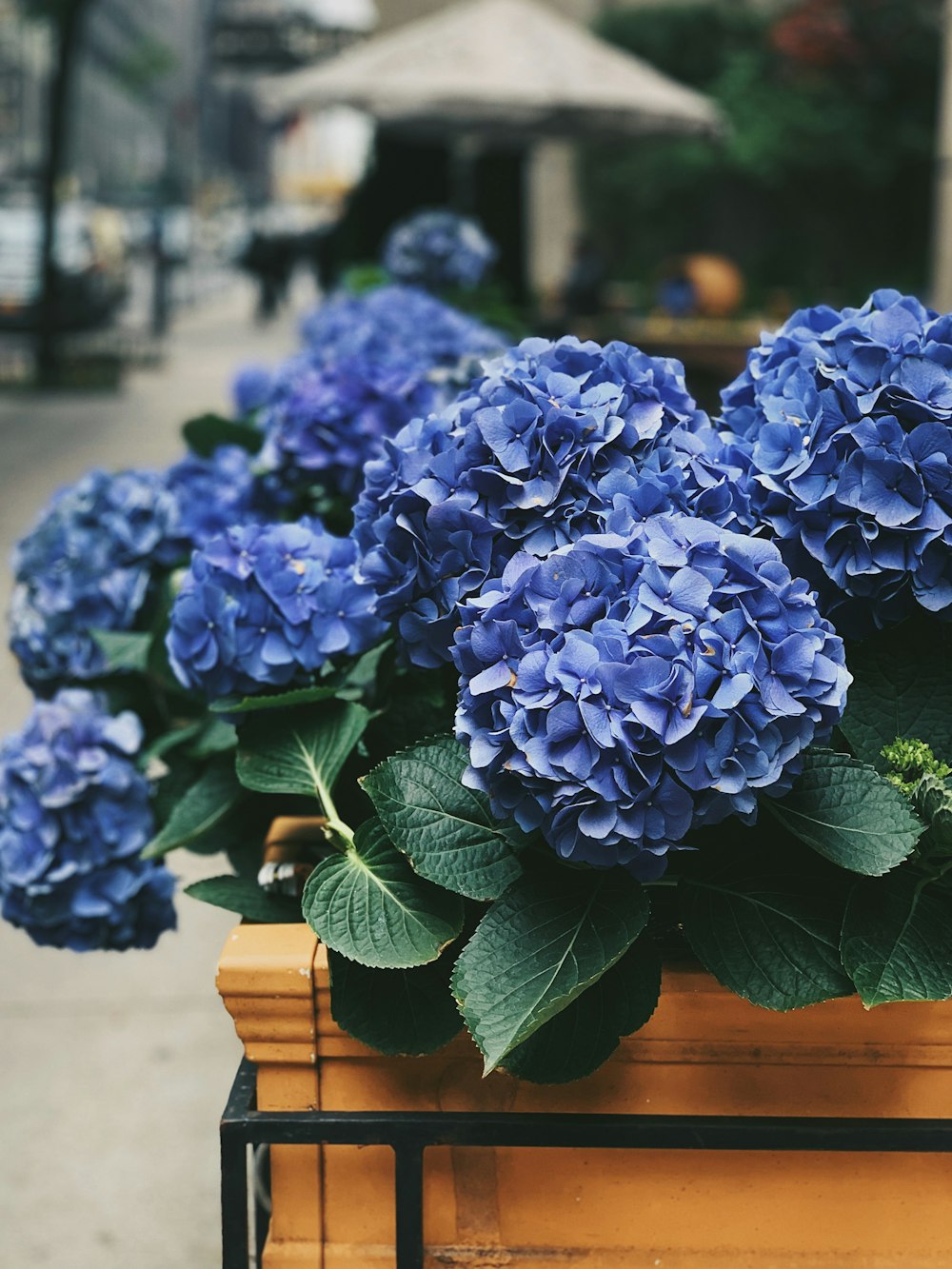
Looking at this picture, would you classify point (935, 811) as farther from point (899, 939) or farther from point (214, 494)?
point (214, 494)

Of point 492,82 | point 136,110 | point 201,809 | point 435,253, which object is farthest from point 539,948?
point 136,110

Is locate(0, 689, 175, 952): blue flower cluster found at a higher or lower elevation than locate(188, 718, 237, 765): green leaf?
lower

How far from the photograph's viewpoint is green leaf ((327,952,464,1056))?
1254mm

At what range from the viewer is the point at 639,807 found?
3.83 feet

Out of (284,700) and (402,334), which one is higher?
(284,700)

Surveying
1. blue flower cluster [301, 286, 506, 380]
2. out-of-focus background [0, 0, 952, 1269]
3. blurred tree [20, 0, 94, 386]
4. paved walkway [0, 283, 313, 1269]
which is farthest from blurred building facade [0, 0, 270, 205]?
paved walkway [0, 283, 313, 1269]

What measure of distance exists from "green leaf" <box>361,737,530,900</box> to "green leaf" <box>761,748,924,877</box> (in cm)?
24

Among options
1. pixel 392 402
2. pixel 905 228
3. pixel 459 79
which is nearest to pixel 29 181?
pixel 905 228

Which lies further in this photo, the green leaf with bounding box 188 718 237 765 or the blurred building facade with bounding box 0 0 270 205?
the blurred building facade with bounding box 0 0 270 205

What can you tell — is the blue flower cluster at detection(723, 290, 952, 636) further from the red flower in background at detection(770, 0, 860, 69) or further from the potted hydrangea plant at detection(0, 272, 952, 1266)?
the red flower in background at detection(770, 0, 860, 69)

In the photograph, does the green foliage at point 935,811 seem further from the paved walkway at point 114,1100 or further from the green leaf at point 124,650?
the paved walkway at point 114,1100

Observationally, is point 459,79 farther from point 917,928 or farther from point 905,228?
point 905,228

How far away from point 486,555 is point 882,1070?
0.57m

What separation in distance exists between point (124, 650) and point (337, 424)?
48 centimetres
